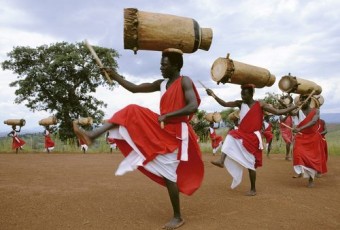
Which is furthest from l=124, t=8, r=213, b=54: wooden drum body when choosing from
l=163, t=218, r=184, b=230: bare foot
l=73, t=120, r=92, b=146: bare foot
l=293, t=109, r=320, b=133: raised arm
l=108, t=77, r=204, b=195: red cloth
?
l=293, t=109, r=320, b=133: raised arm

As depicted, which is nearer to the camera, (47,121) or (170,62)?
(170,62)

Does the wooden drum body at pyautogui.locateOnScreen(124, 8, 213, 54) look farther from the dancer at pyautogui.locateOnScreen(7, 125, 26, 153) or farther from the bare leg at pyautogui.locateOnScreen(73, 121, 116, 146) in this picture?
the dancer at pyautogui.locateOnScreen(7, 125, 26, 153)

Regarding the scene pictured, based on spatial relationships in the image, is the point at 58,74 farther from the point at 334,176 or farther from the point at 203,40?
the point at 203,40

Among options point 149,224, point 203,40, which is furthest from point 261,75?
point 149,224

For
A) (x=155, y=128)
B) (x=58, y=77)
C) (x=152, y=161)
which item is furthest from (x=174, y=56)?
(x=58, y=77)

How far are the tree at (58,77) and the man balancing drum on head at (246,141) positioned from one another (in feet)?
64.9

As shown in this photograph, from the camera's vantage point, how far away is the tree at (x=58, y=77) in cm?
2480

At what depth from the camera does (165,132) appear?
4148mm

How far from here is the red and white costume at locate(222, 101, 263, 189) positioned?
248 inches

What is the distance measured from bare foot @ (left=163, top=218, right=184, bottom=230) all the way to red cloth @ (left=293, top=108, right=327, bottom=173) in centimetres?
368

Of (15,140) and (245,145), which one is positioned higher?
(245,145)

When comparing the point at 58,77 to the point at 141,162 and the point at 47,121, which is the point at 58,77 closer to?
the point at 47,121

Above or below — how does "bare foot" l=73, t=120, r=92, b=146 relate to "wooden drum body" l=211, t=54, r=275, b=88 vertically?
below

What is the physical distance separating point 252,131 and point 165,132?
2658 millimetres
